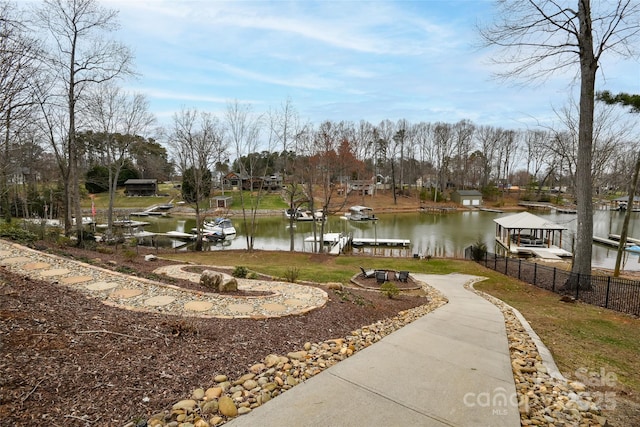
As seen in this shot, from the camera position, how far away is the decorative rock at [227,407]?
278 centimetres

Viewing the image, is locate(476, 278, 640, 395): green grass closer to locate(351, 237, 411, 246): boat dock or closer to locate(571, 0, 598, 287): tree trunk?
locate(571, 0, 598, 287): tree trunk

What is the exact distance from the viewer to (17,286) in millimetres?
4797

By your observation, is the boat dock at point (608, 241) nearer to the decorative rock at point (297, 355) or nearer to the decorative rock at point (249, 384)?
the decorative rock at point (297, 355)

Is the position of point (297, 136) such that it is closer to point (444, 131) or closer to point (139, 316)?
point (139, 316)

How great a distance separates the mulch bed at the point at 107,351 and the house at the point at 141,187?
2098 inches

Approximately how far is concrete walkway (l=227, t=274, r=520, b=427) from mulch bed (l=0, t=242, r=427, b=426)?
707 mm

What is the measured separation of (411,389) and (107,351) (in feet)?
10.4

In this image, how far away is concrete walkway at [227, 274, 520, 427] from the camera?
2814 mm

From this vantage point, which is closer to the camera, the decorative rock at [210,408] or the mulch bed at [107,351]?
the mulch bed at [107,351]

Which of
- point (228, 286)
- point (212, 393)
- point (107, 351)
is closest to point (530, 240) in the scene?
point (228, 286)

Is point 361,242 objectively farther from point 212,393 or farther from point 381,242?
point 212,393

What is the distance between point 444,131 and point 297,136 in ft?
137

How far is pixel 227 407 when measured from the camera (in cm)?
281

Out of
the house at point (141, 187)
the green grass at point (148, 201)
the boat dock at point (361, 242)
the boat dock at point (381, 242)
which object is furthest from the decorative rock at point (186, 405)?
the house at point (141, 187)
